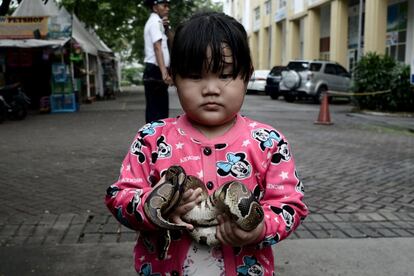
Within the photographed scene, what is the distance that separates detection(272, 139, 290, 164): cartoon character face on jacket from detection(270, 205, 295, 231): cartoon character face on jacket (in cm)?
17

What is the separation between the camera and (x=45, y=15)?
15016 millimetres

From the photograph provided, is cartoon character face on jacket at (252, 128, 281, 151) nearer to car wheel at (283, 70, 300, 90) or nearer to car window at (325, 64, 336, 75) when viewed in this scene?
car wheel at (283, 70, 300, 90)

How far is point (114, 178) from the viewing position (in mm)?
6289

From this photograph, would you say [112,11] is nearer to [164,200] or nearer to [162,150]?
[162,150]

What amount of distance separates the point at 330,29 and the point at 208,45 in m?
27.5

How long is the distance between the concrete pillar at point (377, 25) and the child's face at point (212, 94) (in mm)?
20234

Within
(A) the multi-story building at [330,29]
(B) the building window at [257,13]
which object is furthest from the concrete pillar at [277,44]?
(B) the building window at [257,13]

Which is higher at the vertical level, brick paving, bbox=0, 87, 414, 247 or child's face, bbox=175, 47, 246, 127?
child's face, bbox=175, 47, 246, 127

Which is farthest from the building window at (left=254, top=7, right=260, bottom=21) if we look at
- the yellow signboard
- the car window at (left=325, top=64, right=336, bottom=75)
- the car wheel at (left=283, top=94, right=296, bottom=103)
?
the yellow signboard

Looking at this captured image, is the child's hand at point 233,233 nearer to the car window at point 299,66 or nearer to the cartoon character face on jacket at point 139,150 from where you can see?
the cartoon character face on jacket at point 139,150

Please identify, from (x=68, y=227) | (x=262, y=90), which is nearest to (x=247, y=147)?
(x=68, y=227)

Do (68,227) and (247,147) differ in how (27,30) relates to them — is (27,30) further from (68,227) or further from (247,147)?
(247,147)

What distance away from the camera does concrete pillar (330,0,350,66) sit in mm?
24844

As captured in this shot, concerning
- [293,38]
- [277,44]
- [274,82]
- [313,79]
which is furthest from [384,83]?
[277,44]
